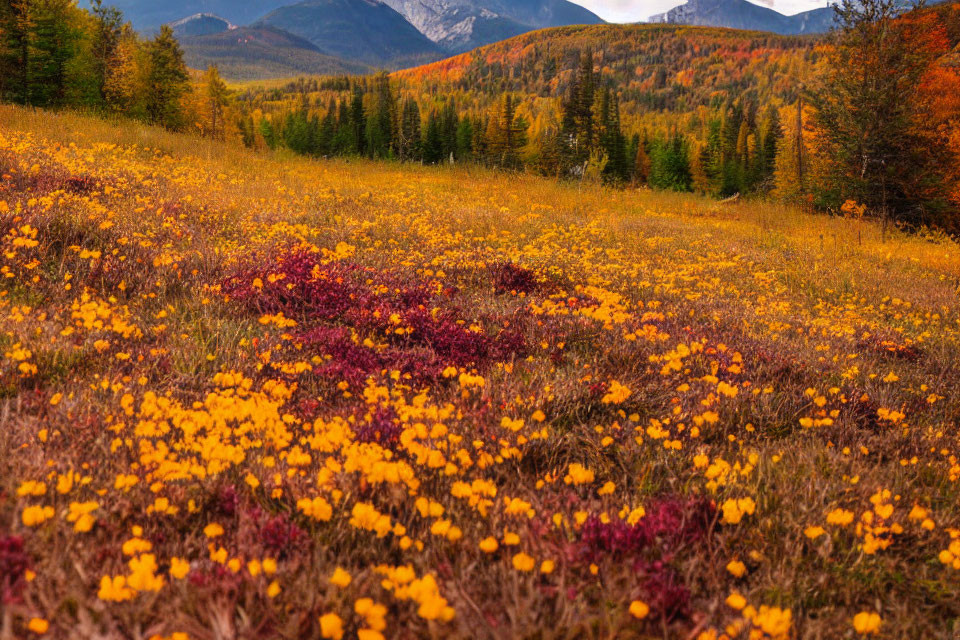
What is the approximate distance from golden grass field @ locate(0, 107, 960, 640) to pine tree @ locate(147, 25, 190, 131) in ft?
101

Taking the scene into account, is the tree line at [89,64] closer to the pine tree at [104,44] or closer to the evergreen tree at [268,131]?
the pine tree at [104,44]

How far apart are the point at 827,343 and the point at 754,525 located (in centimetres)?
441

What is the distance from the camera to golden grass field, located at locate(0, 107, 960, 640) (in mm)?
1974

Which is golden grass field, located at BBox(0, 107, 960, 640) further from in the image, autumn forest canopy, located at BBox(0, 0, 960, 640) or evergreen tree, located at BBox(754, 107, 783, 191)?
evergreen tree, located at BBox(754, 107, 783, 191)

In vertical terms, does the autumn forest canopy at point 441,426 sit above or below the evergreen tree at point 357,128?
below

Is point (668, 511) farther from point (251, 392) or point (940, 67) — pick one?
point (940, 67)

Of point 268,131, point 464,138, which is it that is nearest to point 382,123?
point 464,138

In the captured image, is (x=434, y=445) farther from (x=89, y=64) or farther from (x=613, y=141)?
(x=613, y=141)

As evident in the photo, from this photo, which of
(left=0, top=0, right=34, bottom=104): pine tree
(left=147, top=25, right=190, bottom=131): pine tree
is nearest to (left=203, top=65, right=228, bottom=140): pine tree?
(left=147, top=25, right=190, bottom=131): pine tree

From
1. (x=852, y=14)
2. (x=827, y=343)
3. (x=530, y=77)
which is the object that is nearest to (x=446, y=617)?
(x=827, y=343)

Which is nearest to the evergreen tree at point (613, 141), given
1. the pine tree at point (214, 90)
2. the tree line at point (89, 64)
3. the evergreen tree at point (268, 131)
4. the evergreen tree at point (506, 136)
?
the evergreen tree at point (506, 136)

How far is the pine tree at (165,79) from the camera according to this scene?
3228 cm

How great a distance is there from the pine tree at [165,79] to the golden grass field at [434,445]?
30801 mm

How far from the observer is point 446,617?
171 cm
